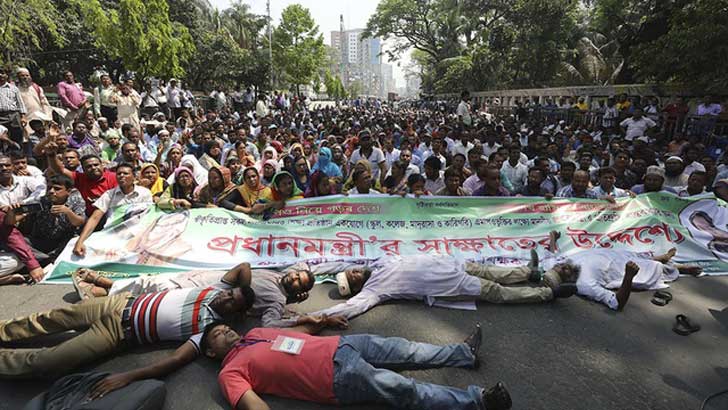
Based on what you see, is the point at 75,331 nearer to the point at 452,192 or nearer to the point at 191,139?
the point at 452,192

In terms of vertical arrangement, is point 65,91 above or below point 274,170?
above

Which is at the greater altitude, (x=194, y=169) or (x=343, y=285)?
(x=194, y=169)

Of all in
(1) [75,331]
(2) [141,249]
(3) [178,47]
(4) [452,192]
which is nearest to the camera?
(1) [75,331]

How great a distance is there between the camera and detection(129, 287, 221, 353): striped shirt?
3244 millimetres

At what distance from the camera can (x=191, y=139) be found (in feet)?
31.8

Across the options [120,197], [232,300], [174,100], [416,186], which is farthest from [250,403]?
[174,100]

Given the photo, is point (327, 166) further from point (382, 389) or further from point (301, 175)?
point (382, 389)

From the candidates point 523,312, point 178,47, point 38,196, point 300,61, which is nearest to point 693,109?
point 523,312

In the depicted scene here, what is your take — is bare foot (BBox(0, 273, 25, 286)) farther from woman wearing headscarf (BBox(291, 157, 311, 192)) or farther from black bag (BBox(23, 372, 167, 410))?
woman wearing headscarf (BBox(291, 157, 311, 192))

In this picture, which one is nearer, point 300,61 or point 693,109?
point 693,109

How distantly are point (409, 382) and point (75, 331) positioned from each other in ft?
9.64

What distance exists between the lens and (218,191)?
5.61 m

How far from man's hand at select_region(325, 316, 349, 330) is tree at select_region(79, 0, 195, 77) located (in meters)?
17.9

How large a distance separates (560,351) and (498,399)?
3.62 ft
